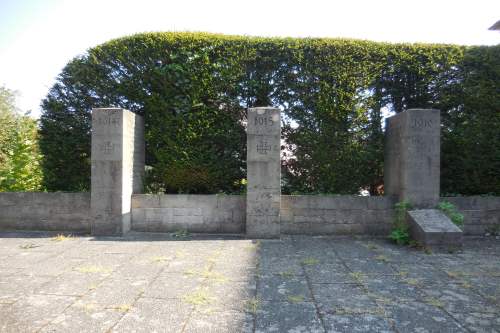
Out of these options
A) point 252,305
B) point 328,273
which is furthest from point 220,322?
point 328,273

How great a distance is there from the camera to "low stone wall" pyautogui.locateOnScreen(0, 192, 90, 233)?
20.6ft

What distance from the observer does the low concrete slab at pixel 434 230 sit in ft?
16.5

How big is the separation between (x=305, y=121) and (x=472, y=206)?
12.2 feet

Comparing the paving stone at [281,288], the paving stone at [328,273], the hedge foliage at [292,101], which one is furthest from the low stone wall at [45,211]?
the paving stone at [328,273]

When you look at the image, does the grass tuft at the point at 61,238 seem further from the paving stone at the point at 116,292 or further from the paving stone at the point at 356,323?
the paving stone at the point at 356,323

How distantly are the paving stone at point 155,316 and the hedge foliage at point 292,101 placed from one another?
11.8 feet

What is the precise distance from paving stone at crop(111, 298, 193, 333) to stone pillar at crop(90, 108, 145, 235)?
10.5 feet

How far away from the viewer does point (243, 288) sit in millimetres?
3373

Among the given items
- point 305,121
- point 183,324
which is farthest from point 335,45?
point 183,324

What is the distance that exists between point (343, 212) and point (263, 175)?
177 centimetres

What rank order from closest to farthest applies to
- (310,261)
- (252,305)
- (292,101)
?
(252,305), (310,261), (292,101)

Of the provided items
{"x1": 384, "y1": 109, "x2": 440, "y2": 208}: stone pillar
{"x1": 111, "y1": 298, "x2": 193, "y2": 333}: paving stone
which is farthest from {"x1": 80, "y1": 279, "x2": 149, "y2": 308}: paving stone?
{"x1": 384, "y1": 109, "x2": 440, "y2": 208}: stone pillar

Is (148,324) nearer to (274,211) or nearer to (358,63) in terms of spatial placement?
(274,211)

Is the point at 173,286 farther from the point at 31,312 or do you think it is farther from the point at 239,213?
the point at 239,213
